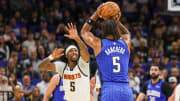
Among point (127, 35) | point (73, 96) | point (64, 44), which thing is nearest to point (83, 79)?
point (73, 96)

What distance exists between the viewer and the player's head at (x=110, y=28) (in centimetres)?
543

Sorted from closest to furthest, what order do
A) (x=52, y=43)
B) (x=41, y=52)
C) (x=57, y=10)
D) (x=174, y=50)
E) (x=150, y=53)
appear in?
(x=41, y=52) → (x=52, y=43) → (x=150, y=53) → (x=174, y=50) → (x=57, y=10)

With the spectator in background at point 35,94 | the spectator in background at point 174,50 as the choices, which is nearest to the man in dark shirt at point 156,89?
the spectator in background at point 35,94

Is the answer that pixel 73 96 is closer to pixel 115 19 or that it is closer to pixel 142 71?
pixel 115 19

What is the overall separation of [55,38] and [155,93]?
566 cm

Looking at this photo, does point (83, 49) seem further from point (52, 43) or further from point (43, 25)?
point (43, 25)

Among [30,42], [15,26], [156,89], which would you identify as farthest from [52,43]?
[156,89]

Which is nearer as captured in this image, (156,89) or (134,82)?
(156,89)

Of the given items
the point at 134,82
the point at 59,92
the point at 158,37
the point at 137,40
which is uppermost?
the point at 158,37

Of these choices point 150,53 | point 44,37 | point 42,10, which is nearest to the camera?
point 44,37

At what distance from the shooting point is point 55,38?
1364 cm

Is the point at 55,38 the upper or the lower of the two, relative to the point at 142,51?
upper

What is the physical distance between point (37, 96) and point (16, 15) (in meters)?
4.70

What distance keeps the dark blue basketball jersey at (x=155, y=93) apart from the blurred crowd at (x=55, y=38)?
4.58 feet
